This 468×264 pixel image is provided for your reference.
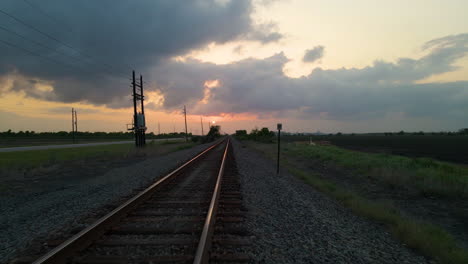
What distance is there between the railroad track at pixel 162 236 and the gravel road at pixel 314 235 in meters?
0.40

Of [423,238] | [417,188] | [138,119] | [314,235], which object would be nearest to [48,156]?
[138,119]

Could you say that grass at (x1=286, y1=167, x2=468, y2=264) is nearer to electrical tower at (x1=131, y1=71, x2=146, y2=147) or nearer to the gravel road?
the gravel road

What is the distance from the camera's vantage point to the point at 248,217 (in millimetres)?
5418

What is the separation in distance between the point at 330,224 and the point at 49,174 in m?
15.0

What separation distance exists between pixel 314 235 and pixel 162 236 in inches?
113

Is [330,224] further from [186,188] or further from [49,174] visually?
[49,174]

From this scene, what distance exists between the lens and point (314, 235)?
481cm

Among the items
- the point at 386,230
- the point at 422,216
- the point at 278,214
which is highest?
the point at 278,214

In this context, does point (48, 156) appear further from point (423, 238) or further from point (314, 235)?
point (423, 238)

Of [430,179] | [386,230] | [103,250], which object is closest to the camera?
[103,250]

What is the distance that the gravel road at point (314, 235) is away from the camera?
396cm

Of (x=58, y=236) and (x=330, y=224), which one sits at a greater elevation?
(x=58, y=236)

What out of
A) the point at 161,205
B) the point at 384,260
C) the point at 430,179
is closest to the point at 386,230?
the point at 384,260

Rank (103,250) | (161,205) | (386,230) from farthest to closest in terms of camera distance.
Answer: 1. (161,205)
2. (386,230)
3. (103,250)
